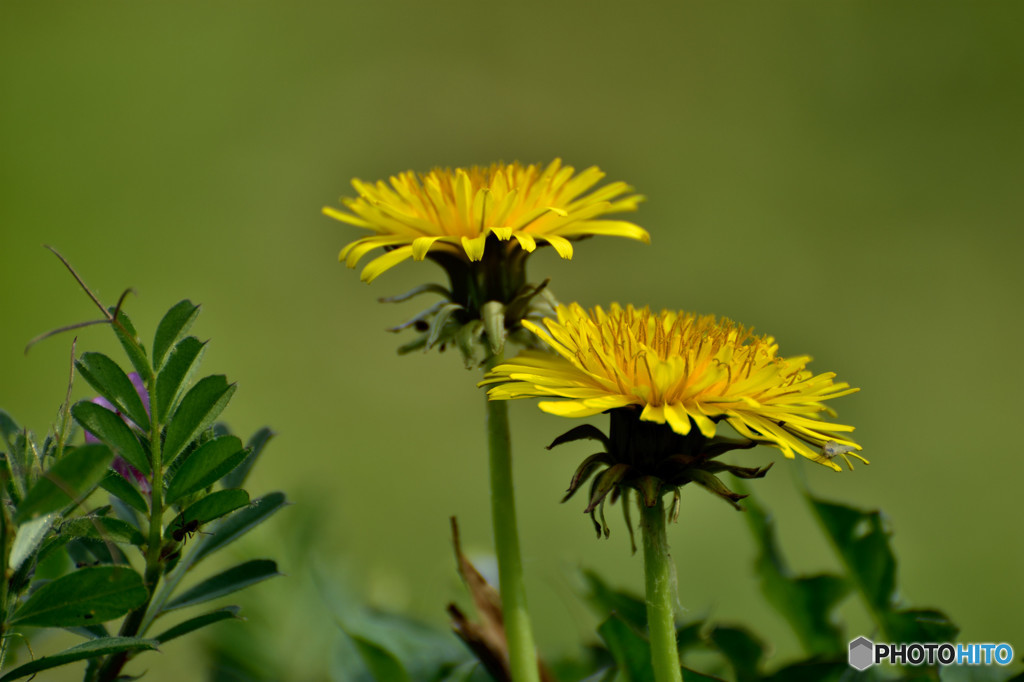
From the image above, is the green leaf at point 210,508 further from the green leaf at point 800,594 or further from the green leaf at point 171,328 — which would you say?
the green leaf at point 800,594

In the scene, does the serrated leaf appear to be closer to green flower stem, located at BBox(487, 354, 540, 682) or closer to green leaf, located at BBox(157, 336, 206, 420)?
green leaf, located at BBox(157, 336, 206, 420)

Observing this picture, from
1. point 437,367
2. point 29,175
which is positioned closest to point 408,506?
point 437,367

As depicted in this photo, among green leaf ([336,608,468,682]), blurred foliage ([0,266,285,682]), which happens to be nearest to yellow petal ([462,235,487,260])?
blurred foliage ([0,266,285,682])

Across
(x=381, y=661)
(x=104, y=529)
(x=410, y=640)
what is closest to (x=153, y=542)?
(x=104, y=529)

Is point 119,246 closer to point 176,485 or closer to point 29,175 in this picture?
point 29,175

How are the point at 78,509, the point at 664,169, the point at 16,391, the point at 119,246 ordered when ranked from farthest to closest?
the point at 664,169 < the point at 119,246 < the point at 16,391 < the point at 78,509

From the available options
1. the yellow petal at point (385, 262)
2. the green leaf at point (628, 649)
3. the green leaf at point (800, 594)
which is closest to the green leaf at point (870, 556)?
the green leaf at point (800, 594)

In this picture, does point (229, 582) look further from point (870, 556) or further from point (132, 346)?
point (870, 556)
